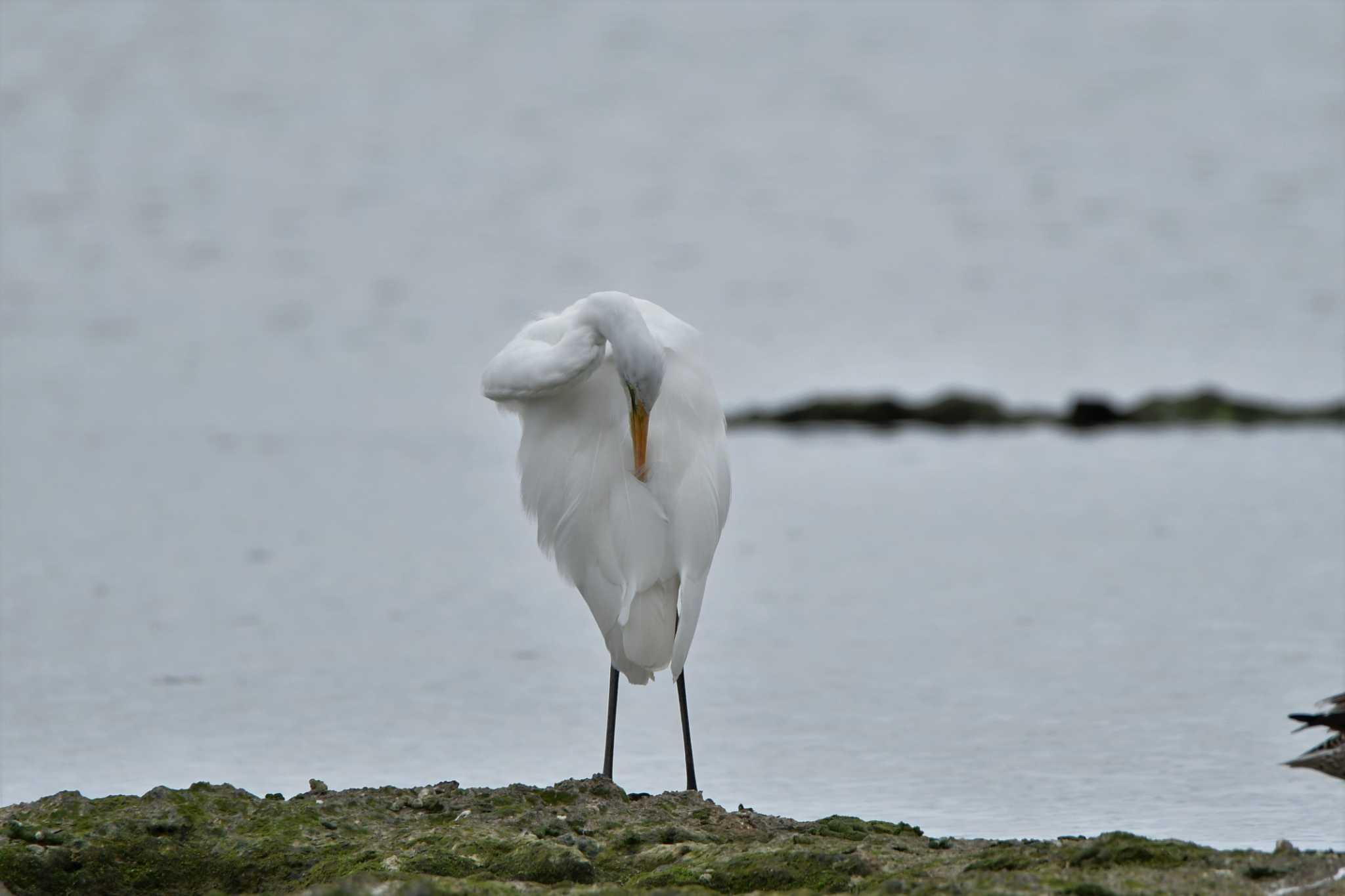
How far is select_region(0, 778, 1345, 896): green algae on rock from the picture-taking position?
4.28 m

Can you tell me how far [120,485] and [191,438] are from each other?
6.49ft

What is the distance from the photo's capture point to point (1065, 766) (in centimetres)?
643

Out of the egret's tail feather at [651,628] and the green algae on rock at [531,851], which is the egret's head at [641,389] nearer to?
the egret's tail feather at [651,628]

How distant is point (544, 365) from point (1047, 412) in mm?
10930

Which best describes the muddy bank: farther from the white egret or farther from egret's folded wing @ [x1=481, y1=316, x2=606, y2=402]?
egret's folded wing @ [x1=481, y1=316, x2=606, y2=402]

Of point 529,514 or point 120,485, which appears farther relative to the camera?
point 120,485

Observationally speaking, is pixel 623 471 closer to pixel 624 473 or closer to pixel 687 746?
pixel 624 473

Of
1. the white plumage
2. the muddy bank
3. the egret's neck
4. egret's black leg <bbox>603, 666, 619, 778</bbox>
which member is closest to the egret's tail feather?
the white plumage

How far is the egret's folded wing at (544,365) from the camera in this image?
5.86 meters

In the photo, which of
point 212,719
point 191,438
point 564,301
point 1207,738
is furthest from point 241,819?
point 564,301

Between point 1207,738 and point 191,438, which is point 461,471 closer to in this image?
point 191,438

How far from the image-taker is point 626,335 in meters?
5.71

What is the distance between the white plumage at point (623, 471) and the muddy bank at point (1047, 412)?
10062 millimetres

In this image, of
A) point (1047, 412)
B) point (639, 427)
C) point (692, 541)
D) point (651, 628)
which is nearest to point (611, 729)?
point (651, 628)
